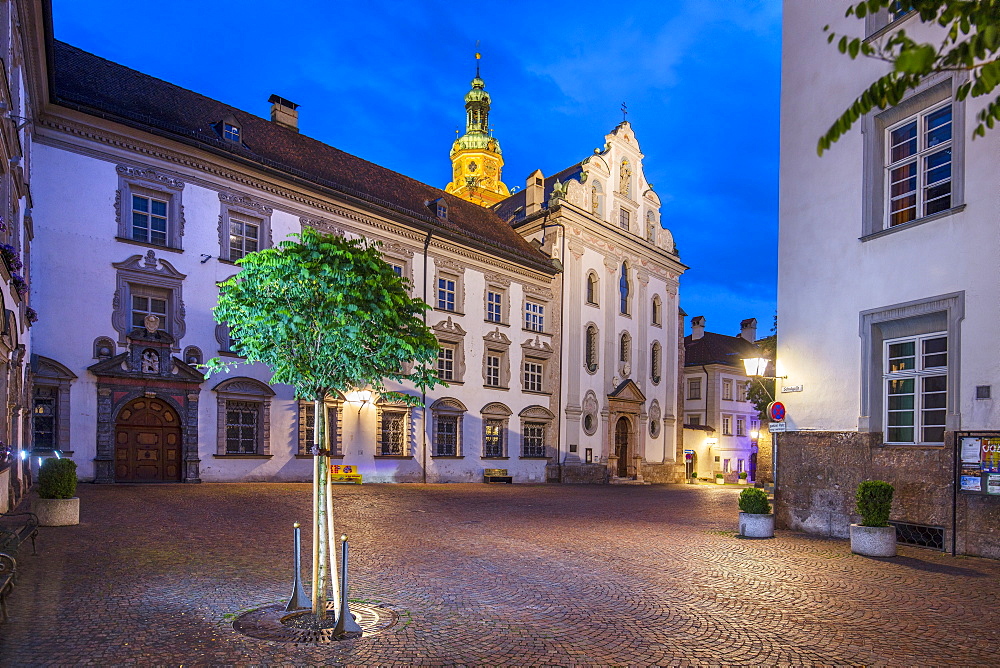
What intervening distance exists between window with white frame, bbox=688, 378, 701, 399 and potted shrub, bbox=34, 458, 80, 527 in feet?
153

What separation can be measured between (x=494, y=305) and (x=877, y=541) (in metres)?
22.6

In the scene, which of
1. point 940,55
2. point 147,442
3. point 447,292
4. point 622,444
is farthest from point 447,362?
point 940,55

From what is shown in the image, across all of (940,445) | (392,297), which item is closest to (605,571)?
(392,297)

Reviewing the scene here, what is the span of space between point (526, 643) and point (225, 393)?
1889 cm

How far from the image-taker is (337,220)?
26.6m

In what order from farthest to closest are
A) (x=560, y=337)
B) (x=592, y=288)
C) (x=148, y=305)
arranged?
(x=592, y=288)
(x=560, y=337)
(x=148, y=305)

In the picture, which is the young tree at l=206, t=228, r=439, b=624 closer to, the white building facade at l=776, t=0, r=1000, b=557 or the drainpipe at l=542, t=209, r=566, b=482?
the white building facade at l=776, t=0, r=1000, b=557

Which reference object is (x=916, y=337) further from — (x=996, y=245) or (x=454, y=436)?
(x=454, y=436)

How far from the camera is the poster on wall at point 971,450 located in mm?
11109

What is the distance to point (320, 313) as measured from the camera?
6605 millimetres

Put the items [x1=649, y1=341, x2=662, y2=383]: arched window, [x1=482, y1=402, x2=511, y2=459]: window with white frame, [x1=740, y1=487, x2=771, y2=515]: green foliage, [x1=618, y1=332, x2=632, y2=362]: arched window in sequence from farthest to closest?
[x1=649, y1=341, x2=662, y2=383]: arched window → [x1=618, y1=332, x2=632, y2=362]: arched window → [x1=482, y1=402, x2=511, y2=459]: window with white frame → [x1=740, y1=487, x2=771, y2=515]: green foliage

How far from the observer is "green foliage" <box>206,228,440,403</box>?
658cm

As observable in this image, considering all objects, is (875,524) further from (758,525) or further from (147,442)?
(147,442)

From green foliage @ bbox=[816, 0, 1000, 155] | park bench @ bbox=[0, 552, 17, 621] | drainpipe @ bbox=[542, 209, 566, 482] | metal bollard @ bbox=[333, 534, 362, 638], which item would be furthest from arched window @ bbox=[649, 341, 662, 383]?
green foliage @ bbox=[816, 0, 1000, 155]
